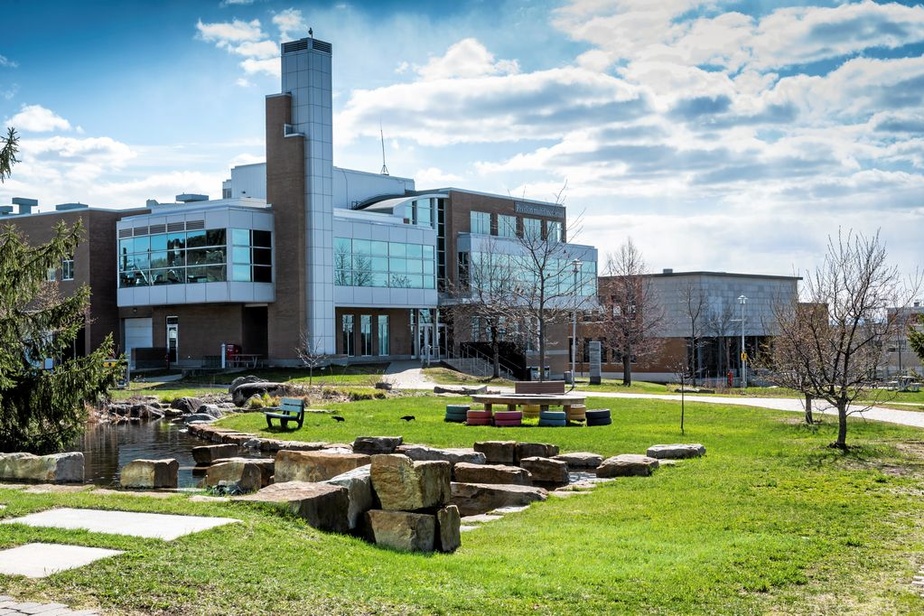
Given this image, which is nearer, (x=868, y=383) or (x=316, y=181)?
(x=868, y=383)

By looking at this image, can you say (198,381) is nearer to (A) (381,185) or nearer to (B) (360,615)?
(A) (381,185)

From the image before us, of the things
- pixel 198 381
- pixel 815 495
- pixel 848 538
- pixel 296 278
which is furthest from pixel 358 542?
A: pixel 296 278

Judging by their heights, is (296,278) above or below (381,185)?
below

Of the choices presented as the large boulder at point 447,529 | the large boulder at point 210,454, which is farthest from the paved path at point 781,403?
the large boulder at point 210,454

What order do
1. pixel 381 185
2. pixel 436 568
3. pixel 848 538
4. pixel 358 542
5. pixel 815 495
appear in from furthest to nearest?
pixel 381 185 < pixel 815 495 < pixel 848 538 < pixel 358 542 < pixel 436 568

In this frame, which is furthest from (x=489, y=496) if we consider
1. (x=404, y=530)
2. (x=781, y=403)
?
(x=781, y=403)

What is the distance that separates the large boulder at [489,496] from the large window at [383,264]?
44.2 m

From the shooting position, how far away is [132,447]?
83.1 feet

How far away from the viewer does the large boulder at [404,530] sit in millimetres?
10711

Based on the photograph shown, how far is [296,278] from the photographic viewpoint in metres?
57.0

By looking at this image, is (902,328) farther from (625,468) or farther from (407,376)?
(407,376)

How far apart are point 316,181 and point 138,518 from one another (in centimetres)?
4781

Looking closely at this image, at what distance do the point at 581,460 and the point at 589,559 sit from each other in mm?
9544

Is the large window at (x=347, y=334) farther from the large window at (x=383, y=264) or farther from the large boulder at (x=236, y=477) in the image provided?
the large boulder at (x=236, y=477)
